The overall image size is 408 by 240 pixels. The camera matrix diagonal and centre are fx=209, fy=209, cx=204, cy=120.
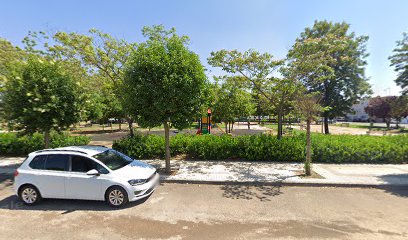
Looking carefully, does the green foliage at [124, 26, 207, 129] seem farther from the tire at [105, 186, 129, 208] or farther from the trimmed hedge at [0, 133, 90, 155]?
the trimmed hedge at [0, 133, 90, 155]

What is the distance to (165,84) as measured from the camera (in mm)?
6941

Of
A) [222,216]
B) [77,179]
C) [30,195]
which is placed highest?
[77,179]

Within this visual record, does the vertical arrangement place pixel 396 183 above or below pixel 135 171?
below

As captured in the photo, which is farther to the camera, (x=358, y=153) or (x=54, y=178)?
(x=358, y=153)

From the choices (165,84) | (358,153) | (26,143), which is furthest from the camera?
(26,143)

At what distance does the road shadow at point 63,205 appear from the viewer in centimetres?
523

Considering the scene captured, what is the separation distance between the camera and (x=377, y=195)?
20.4 ft

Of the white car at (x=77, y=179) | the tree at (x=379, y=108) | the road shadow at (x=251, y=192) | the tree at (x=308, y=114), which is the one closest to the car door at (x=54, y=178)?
the white car at (x=77, y=179)

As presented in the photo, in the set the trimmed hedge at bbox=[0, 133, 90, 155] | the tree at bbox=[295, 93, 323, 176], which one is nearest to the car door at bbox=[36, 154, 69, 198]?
the trimmed hedge at bbox=[0, 133, 90, 155]

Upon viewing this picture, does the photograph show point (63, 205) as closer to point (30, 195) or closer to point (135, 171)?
point (30, 195)

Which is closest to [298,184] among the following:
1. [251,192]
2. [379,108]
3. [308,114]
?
[251,192]

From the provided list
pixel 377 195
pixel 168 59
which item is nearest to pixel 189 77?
pixel 168 59

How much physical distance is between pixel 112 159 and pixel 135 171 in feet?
2.71

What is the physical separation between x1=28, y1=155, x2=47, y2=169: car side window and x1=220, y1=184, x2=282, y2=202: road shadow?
4999mm
